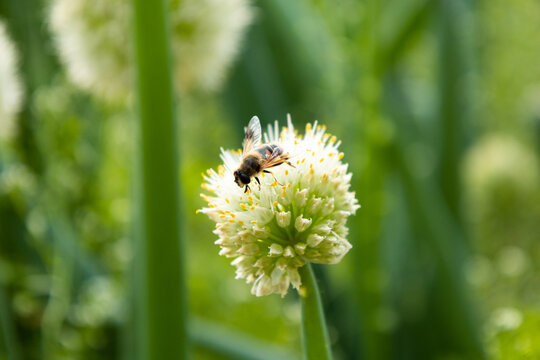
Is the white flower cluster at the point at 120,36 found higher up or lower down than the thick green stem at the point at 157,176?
higher up

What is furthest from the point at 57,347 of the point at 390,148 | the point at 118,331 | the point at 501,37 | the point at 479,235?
the point at 501,37

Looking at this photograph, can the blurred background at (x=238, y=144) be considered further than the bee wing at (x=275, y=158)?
Yes

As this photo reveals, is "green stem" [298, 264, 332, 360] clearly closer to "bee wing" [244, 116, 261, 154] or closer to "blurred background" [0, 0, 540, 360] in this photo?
"bee wing" [244, 116, 261, 154]

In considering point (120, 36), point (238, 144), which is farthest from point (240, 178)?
point (238, 144)

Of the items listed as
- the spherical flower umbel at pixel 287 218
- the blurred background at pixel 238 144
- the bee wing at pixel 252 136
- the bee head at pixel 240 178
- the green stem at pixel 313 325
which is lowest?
the green stem at pixel 313 325

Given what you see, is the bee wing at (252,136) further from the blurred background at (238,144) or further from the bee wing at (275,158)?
the blurred background at (238,144)

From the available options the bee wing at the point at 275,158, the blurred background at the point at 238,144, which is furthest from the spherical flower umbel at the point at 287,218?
the blurred background at the point at 238,144

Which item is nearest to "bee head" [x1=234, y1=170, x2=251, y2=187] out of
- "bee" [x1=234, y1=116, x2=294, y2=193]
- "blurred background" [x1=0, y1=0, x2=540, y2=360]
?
"bee" [x1=234, y1=116, x2=294, y2=193]
